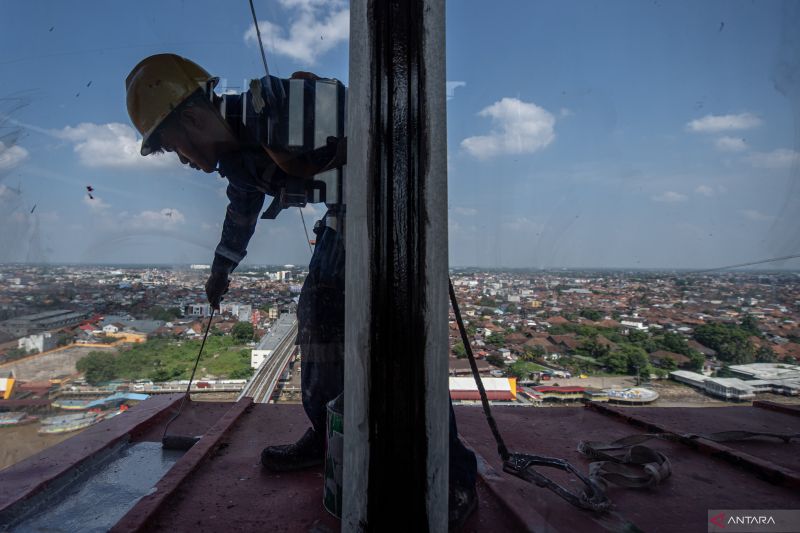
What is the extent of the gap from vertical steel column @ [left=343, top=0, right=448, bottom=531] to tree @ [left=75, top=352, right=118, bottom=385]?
6.65 ft

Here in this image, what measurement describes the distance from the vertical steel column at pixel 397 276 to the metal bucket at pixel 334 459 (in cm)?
42

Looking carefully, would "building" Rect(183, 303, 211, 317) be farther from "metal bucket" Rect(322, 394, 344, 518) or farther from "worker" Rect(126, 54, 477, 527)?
"metal bucket" Rect(322, 394, 344, 518)

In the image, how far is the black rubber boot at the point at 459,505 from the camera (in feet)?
4.17

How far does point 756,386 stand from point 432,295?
2891mm

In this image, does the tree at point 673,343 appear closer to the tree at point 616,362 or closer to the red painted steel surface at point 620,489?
the tree at point 616,362

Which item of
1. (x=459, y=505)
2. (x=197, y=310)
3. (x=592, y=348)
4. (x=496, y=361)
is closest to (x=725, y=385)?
(x=592, y=348)

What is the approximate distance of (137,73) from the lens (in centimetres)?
180

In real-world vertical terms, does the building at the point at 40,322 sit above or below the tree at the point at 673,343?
above

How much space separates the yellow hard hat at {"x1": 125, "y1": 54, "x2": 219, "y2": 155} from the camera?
177cm

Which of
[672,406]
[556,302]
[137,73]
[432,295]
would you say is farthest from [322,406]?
[672,406]

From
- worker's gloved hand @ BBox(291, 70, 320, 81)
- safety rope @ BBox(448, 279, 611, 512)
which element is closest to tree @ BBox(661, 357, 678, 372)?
safety rope @ BBox(448, 279, 611, 512)

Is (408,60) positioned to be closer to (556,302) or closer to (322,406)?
(322,406)

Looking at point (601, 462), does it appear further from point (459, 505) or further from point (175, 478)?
point (175, 478)

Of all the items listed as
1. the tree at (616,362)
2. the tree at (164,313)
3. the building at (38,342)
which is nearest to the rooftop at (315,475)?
the tree at (616,362)
